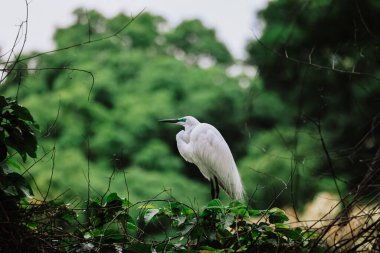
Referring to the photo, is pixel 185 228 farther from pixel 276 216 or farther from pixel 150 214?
pixel 276 216

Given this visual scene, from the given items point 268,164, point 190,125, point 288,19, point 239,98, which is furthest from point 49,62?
point 288,19

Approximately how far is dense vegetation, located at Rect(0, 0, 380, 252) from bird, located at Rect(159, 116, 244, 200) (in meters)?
0.26

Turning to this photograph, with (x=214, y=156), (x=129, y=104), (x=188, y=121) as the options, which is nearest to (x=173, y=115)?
(x=129, y=104)

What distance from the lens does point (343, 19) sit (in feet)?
36.4

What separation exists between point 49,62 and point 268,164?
674cm

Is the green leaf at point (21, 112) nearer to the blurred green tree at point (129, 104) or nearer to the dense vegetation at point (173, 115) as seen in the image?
the dense vegetation at point (173, 115)

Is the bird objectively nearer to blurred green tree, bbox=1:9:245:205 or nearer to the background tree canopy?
the background tree canopy

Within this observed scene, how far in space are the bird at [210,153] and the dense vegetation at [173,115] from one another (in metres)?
0.26

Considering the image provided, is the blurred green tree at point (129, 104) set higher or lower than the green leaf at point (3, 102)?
lower

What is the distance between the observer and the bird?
12.6 feet

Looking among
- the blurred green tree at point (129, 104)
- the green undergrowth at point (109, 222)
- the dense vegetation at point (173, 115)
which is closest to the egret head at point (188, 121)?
the dense vegetation at point (173, 115)

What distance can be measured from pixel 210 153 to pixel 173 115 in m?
10.6

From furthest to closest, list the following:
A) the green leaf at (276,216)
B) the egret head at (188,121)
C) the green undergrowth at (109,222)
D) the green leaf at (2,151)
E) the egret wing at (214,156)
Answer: the egret head at (188,121), the egret wing at (214,156), the green leaf at (276,216), the green leaf at (2,151), the green undergrowth at (109,222)

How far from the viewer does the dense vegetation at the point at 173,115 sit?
7.83ft
